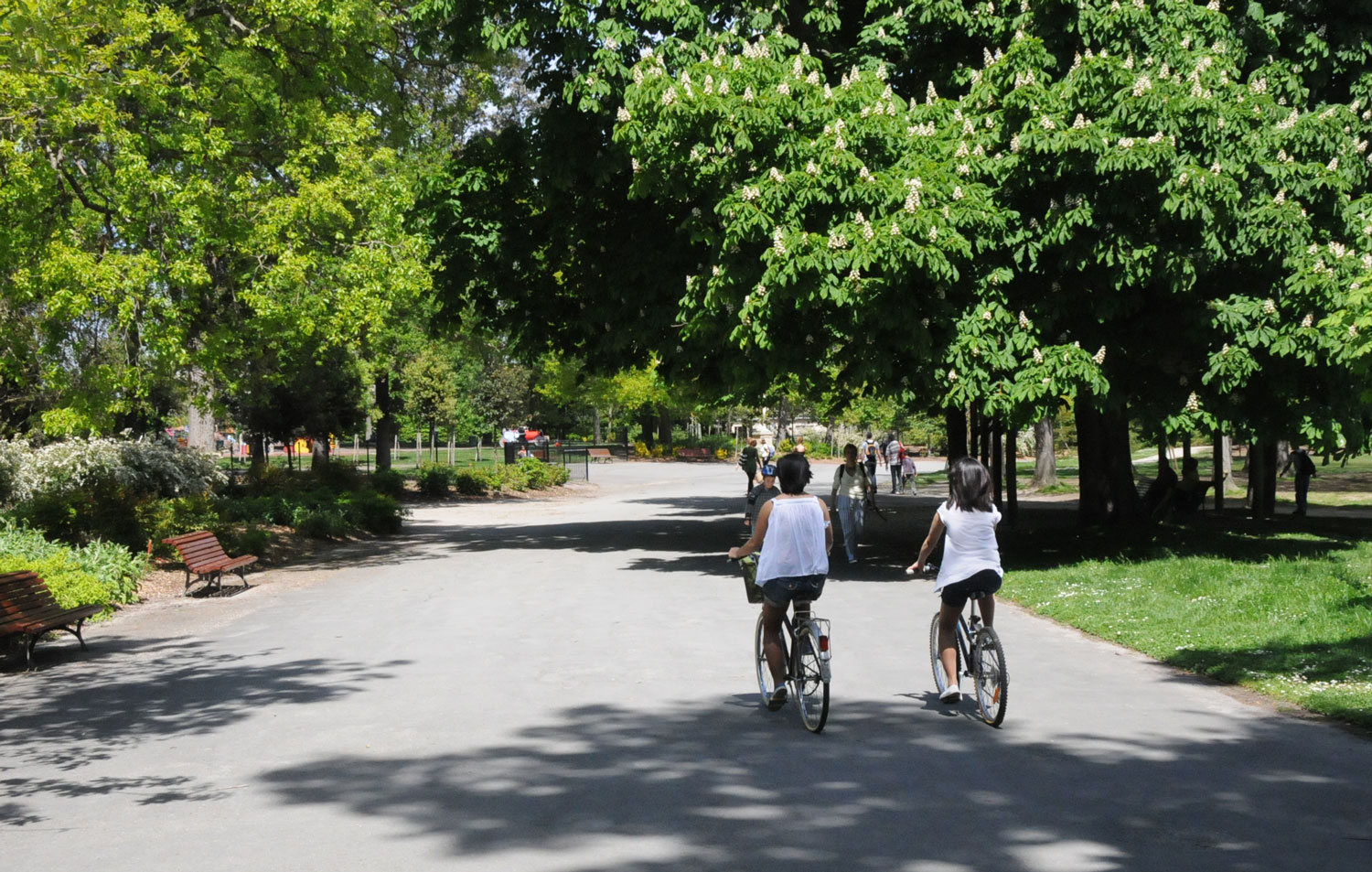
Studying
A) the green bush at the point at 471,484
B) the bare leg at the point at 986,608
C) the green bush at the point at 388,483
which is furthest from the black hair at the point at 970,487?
the green bush at the point at 471,484

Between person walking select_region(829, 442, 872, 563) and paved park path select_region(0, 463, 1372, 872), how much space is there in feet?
18.2

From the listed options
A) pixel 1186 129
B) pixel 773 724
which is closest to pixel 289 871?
pixel 773 724

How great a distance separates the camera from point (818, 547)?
25.2 ft

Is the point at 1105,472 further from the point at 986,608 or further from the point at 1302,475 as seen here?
the point at 986,608

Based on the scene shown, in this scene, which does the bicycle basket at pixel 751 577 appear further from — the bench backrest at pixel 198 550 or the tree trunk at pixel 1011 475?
the tree trunk at pixel 1011 475

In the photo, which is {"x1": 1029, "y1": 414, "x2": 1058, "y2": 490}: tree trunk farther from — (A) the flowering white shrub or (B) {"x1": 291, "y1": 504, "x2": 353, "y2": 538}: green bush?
(A) the flowering white shrub

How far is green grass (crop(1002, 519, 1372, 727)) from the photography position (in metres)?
9.17

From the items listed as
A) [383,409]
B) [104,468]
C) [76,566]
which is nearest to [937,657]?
[76,566]

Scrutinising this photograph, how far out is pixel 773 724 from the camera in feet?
25.8

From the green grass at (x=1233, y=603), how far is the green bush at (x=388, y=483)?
64.0 ft

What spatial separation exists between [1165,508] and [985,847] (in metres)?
19.2

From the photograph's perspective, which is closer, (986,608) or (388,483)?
(986,608)

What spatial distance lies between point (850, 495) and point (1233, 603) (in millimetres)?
7247

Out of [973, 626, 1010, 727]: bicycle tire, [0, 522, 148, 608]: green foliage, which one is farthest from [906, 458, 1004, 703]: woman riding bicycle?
[0, 522, 148, 608]: green foliage
